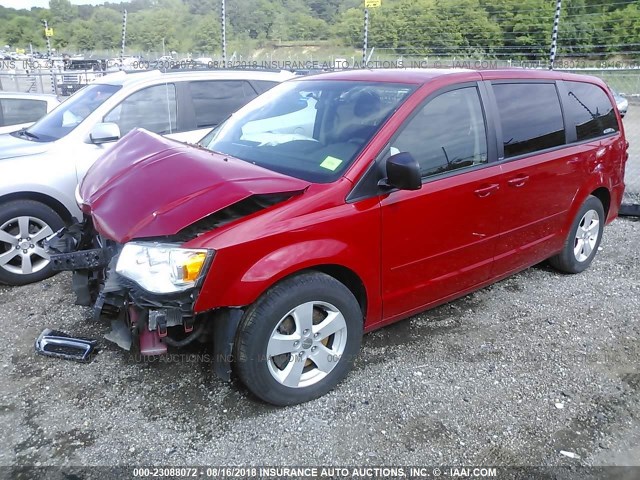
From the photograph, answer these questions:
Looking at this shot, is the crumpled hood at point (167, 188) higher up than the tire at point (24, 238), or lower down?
higher up

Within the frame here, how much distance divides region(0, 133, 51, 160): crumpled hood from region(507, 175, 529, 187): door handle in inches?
155

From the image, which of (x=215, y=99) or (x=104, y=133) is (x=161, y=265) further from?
(x=215, y=99)

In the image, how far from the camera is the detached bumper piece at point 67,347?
3314 mm

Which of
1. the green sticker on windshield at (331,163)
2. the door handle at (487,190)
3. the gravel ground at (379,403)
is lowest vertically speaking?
the gravel ground at (379,403)

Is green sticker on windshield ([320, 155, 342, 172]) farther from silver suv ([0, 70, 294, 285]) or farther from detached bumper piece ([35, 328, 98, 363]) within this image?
silver suv ([0, 70, 294, 285])

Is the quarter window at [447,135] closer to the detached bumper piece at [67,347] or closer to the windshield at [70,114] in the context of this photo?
the detached bumper piece at [67,347]

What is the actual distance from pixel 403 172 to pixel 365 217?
330mm

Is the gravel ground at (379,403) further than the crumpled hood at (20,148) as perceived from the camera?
No

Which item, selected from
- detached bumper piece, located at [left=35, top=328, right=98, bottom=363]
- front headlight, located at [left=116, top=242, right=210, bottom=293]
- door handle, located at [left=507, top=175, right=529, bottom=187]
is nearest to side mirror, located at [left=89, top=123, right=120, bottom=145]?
detached bumper piece, located at [left=35, top=328, right=98, bottom=363]

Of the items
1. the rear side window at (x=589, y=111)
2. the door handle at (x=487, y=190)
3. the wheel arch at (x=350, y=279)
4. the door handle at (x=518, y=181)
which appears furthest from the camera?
the rear side window at (x=589, y=111)

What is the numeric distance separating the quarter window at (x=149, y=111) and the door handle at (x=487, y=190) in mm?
3339

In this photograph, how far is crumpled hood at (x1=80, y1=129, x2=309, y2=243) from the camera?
2.53 metres

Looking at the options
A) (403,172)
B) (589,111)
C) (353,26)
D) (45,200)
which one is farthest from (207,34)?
(403,172)

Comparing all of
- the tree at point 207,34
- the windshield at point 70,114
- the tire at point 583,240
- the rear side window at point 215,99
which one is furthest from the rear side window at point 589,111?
the tree at point 207,34
